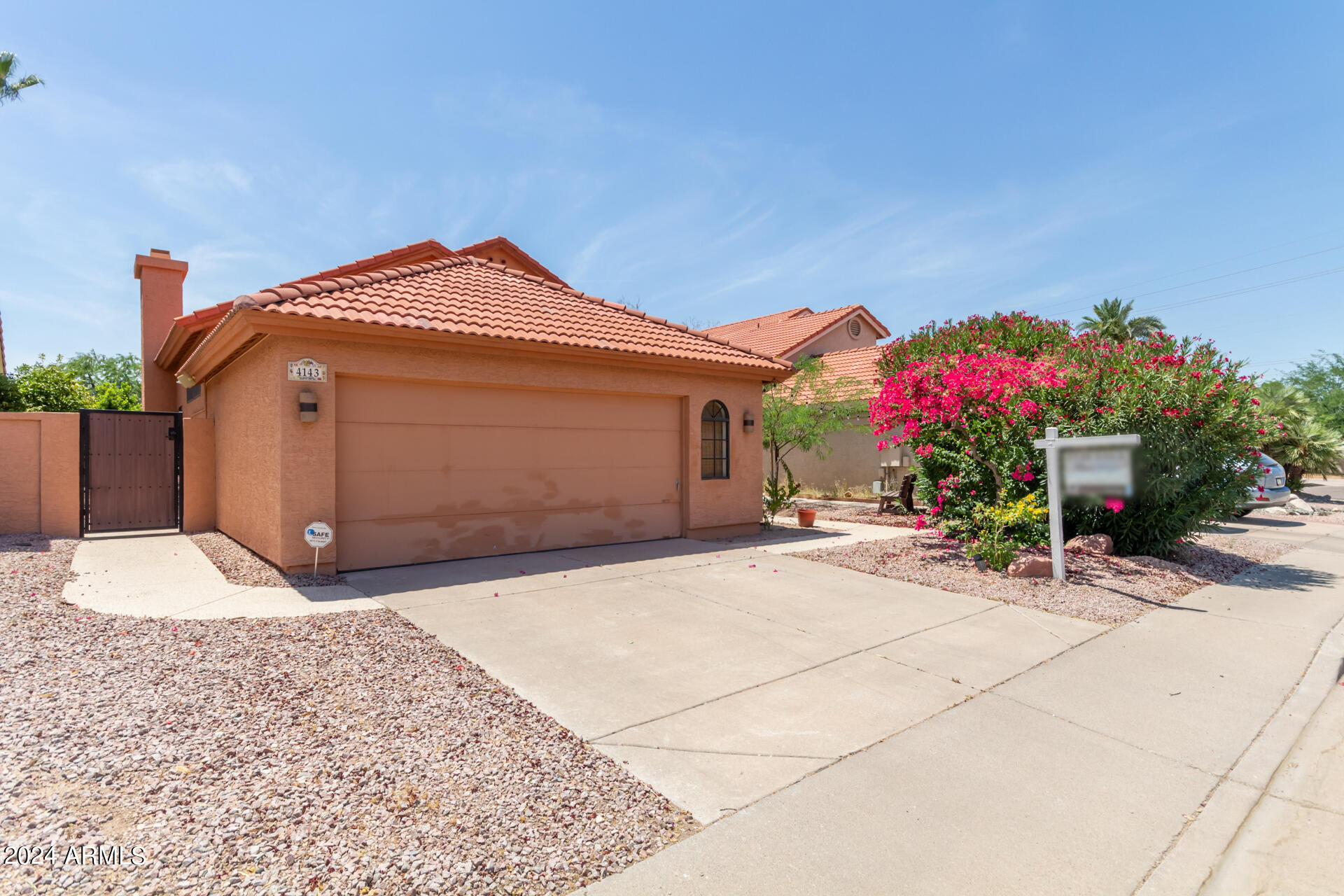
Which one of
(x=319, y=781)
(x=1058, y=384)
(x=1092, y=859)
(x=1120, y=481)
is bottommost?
(x=1092, y=859)

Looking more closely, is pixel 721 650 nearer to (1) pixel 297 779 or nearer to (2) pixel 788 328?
(1) pixel 297 779

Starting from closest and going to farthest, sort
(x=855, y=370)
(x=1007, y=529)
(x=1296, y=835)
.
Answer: (x=1296, y=835), (x=1007, y=529), (x=855, y=370)

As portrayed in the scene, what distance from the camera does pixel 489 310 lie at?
31.1ft

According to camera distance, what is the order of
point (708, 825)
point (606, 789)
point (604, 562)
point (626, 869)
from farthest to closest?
point (604, 562)
point (606, 789)
point (708, 825)
point (626, 869)

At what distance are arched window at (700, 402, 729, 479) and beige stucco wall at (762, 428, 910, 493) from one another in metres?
7.13

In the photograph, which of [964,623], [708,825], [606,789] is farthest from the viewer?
[964,623]

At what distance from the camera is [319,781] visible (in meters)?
3.10

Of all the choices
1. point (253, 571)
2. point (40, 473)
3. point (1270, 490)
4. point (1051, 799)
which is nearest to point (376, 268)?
point (40, 473)

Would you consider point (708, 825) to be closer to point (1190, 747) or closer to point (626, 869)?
point (626, 869)

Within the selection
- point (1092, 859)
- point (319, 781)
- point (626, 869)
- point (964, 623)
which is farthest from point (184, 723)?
point (964, 623)

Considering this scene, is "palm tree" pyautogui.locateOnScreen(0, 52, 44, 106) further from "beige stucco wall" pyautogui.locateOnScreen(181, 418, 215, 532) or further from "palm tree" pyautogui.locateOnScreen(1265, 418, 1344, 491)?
"palm tree" pyautogui.locateOnScreen(1265, 418, 1344, 491)

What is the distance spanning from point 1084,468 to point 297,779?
8.01 m

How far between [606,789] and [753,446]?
9217 millimetres

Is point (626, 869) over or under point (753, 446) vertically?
under
